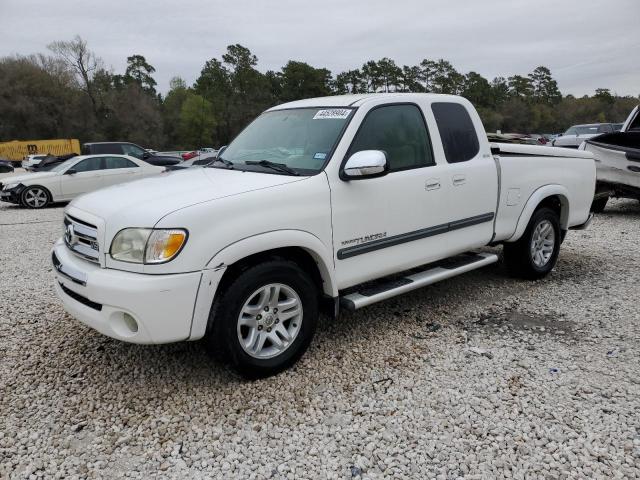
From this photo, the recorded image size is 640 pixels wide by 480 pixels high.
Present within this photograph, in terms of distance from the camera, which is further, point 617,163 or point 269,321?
point 617,163

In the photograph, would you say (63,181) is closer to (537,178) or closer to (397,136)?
(397,136)

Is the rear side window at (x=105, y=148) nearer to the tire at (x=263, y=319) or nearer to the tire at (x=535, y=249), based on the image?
the tire at (x=535, y=249)

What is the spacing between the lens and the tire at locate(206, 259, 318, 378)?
3.03 meters

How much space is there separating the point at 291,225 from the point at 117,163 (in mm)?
12020

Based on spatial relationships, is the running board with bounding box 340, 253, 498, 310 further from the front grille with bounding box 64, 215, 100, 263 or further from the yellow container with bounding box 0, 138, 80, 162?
the yellow container with bounding box 0, 138, 80, 162

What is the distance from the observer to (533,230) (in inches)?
202

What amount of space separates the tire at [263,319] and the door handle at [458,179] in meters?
1.64

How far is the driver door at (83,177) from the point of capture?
1326 cm

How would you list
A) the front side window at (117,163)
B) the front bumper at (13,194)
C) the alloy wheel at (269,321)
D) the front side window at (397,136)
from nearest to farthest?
the alloy wheel at (269,321) → the front side window at (397,136) → the front bumper at (13,194) → the front side window at (117,163)

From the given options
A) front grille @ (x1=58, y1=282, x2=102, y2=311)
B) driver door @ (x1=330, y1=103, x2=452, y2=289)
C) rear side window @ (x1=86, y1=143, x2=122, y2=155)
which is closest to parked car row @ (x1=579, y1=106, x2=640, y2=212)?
driver door @ (x1=330, y1=103, x2=452, y2=289)

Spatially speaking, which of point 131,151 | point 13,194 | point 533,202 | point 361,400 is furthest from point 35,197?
point 361,400

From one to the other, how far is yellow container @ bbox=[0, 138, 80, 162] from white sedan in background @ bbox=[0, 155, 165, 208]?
115ft

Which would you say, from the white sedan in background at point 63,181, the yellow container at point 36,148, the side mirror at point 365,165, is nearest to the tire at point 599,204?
the side mirror at point 365,165

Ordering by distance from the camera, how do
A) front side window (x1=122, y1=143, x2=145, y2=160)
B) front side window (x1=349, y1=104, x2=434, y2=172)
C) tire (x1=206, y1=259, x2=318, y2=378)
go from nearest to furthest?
1. tire (x1=206, y1=259, x2=318, y2=378)
2. front side window (x1=349, y1=104, x2=434, y2=172)
3. front side window (x1=122, y1=143, x2=145, y2=160)
